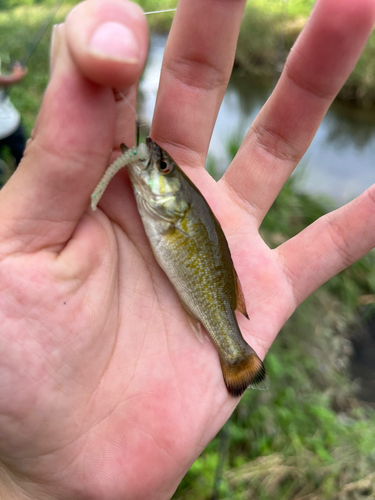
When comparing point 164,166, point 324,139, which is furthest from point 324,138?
point 164,166

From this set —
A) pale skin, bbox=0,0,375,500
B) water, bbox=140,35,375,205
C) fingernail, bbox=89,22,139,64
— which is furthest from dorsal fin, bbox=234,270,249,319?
water, bbox=140,35,375,205

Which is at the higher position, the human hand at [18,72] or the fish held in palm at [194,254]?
the fish held in palm at [194,254]

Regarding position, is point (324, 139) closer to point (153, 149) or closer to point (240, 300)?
point (240, 300)

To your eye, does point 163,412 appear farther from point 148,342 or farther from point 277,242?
point 277,242

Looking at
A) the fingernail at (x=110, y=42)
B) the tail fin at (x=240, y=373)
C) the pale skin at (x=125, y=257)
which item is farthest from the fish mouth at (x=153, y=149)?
the tail fin at (x=240, y=373)

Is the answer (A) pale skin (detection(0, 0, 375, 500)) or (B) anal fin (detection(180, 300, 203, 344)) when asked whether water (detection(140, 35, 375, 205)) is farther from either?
(B) anal fin (detection(180, 300, 203, 344))

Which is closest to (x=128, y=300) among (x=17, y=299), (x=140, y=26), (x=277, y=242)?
(x=17, y=299)

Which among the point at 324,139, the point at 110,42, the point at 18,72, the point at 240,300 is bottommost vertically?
→ the point at 324,139

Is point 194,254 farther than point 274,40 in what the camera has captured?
No

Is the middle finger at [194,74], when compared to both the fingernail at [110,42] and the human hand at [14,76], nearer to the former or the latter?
the fingernail at [110,42]
